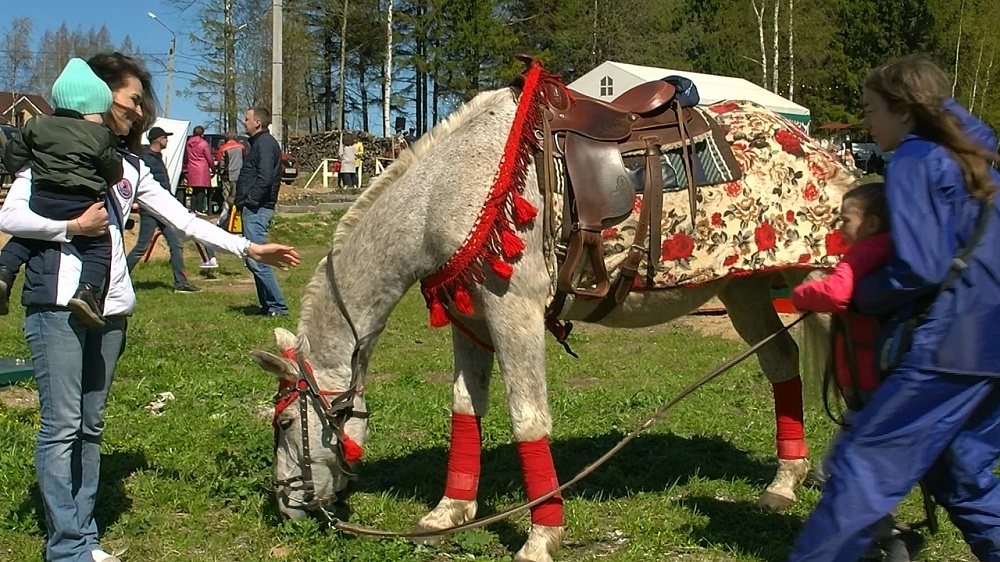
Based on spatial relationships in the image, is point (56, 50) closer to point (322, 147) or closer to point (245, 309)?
point (322, 147)

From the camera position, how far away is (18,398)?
238 inches

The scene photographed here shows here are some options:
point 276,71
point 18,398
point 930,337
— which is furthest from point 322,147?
point 930,337

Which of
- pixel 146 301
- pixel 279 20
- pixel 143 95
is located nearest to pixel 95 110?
pixel 143 95

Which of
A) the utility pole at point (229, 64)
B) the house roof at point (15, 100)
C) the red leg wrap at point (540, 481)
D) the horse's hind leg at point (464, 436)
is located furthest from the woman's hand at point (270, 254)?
the house roof at point (15, 100)

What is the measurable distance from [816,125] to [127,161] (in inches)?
1839

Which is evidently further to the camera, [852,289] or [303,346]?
[303,346]

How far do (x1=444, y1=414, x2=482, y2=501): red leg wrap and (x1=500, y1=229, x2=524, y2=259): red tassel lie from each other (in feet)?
3.16

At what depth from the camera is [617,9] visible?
45.6 metres

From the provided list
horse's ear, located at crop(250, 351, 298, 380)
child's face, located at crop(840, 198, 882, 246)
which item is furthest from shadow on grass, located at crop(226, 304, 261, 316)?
child's face, located at crop(840, 198, 882, 246)

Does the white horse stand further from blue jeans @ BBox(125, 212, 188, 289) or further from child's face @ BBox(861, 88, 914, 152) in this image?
blue jeans @ BBox(125, 212, 188, 289)

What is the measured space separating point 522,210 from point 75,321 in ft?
5.55

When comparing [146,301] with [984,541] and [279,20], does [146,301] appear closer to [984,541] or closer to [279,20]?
[279,20]

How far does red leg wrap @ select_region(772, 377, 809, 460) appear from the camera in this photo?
462 centimetres

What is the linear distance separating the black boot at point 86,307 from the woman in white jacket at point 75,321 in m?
0.03
